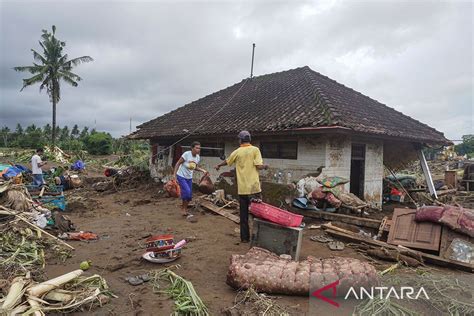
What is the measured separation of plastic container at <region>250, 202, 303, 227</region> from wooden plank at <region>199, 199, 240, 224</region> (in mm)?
2584

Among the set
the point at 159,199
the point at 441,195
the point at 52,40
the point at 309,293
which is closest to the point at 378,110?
the point at 441,195

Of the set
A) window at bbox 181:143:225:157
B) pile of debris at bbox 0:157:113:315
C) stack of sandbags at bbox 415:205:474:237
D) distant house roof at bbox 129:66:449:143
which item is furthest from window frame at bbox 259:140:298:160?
pile of debris at bbox 0:157:113:315

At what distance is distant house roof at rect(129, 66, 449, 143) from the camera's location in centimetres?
871

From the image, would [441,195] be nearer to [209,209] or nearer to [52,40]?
[209,209]

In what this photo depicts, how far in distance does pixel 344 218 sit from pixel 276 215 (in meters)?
3.05

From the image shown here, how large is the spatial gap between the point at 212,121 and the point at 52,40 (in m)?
23.8

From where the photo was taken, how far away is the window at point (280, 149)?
8914 millimetres

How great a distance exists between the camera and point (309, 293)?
137 inches

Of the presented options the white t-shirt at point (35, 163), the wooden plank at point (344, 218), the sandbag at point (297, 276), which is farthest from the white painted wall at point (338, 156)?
the white t-shirt at point (35, 163)

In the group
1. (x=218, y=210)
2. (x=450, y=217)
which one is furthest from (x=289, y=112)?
(x=450, y=217)

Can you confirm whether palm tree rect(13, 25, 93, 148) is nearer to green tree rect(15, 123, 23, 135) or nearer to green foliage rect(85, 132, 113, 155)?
green foliage rect(85, 132, 113, 155)

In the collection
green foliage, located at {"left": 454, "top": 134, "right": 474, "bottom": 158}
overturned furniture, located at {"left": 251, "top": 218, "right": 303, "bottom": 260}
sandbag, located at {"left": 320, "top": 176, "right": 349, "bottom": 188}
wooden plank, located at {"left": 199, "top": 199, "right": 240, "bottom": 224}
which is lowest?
wooden plank, located at {"left": 199, "top": 199, "right": 240, "bottom": 224}

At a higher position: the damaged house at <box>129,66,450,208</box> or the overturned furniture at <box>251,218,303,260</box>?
the damaged house at <box>129,66,450,208</box>

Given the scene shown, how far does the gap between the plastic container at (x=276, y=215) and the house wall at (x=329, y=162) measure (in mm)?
4023
